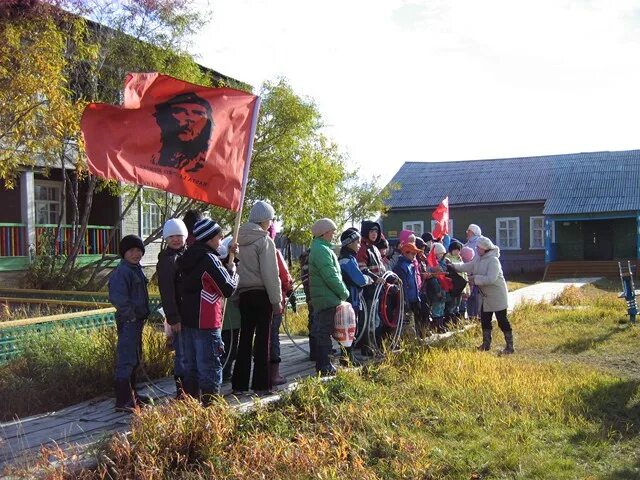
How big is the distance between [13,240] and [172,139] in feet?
Answer: 45.0

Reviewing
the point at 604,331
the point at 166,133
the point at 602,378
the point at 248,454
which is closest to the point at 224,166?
the point at 166,133

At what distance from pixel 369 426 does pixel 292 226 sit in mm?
12892

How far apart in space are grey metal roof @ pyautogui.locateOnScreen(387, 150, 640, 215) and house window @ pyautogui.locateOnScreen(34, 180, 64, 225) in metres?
20.4

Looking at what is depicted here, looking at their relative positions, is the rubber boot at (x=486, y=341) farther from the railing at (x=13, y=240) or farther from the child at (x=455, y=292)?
the railing at (x=13, y=240)

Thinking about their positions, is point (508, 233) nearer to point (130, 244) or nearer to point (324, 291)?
point (324, 291)

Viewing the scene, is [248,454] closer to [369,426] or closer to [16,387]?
[369,426]

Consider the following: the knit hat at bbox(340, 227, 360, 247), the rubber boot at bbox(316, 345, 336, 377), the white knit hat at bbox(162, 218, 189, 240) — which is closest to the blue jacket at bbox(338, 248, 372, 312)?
the knit hat at bbox(340, 227, 360, 247)

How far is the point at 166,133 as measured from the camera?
587 cm

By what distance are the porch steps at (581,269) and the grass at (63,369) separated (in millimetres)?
25683

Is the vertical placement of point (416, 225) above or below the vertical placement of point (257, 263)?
above

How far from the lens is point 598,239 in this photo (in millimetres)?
34250

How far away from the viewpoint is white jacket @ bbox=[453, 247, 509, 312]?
9.30 m

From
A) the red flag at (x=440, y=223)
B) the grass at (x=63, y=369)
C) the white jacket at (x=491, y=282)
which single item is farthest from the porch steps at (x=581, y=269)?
the grass at (x=63, y=369)

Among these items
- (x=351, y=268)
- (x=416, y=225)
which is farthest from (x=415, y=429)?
(x=416, y=225)
